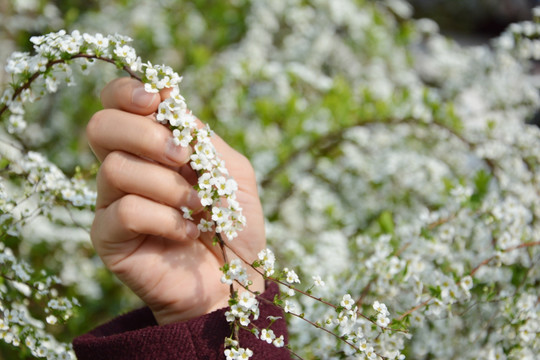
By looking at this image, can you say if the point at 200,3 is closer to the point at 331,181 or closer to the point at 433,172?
the point at 331,181

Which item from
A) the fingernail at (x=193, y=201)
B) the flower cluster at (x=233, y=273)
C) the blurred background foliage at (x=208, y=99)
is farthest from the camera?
the blurred background foliage at (x=208, y=99)

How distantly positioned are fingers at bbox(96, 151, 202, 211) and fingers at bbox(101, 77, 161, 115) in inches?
3.5

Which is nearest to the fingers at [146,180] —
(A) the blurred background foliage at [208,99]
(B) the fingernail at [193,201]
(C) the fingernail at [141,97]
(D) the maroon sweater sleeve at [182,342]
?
(B) the fingernail at [193,201]

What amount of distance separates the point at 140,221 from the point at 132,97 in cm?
23

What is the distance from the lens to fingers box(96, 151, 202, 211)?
3.35ft

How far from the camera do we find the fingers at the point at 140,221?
1013mm

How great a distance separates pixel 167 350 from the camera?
1.03m

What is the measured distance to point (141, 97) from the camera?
1.01 meters

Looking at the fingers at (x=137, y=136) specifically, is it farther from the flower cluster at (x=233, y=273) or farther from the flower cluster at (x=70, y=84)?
the flower cluster at (x=233, y=273)

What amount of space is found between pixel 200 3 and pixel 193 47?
0.44 meters

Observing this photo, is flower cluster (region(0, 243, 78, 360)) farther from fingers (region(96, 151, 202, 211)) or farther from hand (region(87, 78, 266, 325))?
fingers (region(96, 151, 202, 211))

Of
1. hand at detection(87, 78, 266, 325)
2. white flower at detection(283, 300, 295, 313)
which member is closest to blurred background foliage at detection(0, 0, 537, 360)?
hand at detection(87, 78, 266, 325)

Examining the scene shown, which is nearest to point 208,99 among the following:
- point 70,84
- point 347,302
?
point 70,84

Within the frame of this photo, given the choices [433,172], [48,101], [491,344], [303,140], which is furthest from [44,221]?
[491,344]
